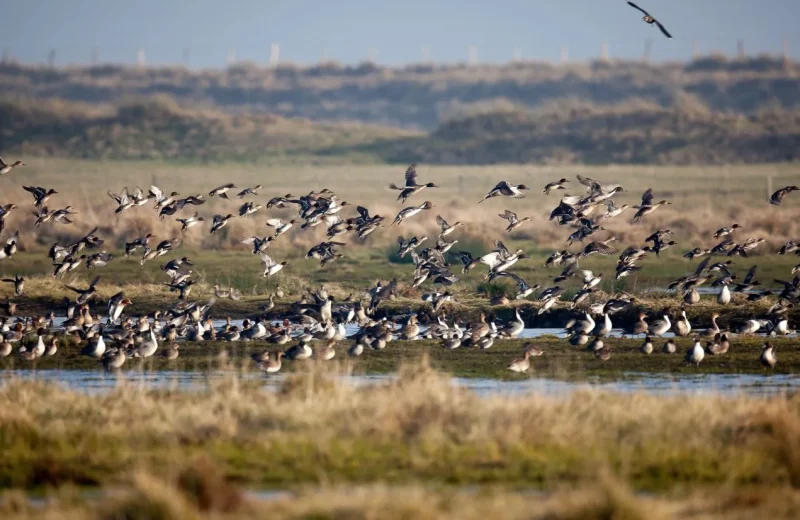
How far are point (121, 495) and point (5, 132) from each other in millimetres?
91591

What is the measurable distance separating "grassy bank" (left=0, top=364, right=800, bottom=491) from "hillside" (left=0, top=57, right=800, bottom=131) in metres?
129

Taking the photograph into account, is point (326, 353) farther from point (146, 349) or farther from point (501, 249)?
point (501, 249)

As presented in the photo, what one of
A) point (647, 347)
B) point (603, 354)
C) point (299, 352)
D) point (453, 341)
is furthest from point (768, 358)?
point (299, 352)

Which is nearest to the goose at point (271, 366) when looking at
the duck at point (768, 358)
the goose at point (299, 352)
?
the goose at point (299, 352)

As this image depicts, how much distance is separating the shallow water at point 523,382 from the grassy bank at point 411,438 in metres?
3.09

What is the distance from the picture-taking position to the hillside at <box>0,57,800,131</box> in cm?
15025

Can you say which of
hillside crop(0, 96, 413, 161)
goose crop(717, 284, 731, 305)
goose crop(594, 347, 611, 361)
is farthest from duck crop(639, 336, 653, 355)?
hillside crop(0, 96, 413, 161)

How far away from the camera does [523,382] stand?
2075cm

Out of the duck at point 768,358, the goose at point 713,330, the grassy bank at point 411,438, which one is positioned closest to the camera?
the grassy bank at point 411,438

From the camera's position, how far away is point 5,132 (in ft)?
325

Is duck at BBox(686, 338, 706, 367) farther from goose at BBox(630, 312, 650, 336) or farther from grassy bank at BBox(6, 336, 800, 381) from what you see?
goose at BBox(630, 312, 650, 336)

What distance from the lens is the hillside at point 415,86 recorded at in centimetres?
15025

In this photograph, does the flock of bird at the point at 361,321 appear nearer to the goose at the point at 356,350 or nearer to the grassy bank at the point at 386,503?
the goose at the point at 356,350

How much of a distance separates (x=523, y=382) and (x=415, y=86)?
153 metres
